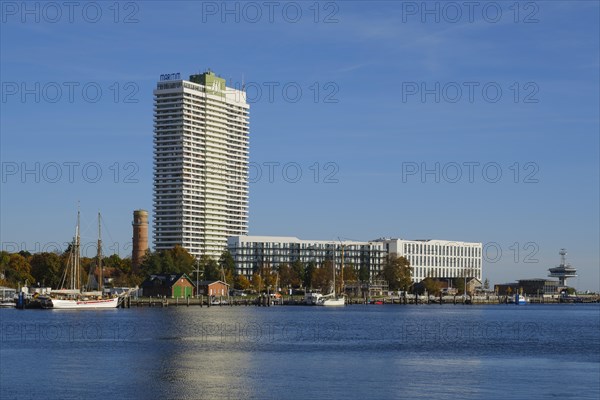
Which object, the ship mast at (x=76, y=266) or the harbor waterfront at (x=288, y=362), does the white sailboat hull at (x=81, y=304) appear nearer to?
the ship mast at (x=76, y=266)

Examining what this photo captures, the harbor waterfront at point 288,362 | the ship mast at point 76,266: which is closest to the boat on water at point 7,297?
the ship mast at point 76,266

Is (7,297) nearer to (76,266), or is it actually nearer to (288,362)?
(76,266)

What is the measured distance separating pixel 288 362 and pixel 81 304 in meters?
105

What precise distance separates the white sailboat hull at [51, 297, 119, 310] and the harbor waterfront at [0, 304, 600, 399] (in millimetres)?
50319

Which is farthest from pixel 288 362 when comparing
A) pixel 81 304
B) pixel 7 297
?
pixel 7 297

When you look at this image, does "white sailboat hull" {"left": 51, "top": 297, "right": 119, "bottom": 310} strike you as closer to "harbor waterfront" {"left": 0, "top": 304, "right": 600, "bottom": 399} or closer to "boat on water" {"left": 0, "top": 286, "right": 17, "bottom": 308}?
"boat on water" {"left": 0, "top": 286, "right": 17, "bottom": 308}

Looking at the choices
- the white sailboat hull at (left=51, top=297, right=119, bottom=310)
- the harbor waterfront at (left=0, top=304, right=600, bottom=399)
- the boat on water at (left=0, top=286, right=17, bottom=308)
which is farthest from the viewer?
the boat on water at (left=0, top=286, right=17, bottom=308)

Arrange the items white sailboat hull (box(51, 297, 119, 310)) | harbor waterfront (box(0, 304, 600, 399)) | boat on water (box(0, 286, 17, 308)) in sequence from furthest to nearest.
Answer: boat on water (box(0, 286, 17, 308)) → white sailboat hull (box(51, 297, 119, 310)) → harbor waterfront (box(0, 304, 600, 399))

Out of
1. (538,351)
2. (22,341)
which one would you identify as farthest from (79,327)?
(538,351)

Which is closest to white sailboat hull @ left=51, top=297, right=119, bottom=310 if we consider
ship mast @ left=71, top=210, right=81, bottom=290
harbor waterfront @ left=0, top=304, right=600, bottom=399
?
ship mast @ left=71, top=210, right=81, bottom=290

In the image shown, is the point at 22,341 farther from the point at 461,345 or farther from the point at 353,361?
the point at 461,345

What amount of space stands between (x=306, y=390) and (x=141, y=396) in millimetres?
9379

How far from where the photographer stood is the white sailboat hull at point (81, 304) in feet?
554

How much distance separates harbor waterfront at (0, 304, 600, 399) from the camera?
56.2 metres
